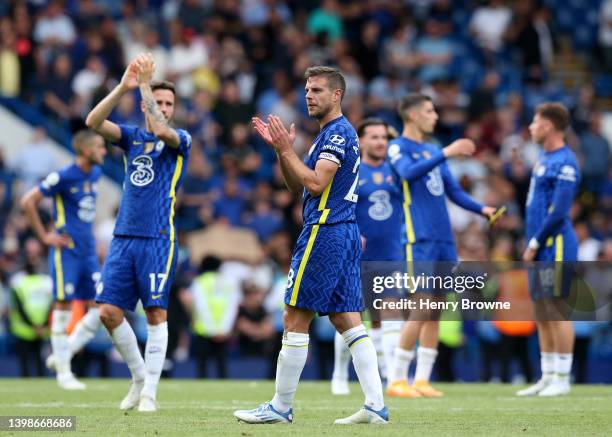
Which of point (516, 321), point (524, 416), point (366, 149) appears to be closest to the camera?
point (524, 416)

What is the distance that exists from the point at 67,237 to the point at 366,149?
375 cm

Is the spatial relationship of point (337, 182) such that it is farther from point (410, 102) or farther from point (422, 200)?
point (410, 102)

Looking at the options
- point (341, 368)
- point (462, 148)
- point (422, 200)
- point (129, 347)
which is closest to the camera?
point (129, 347)

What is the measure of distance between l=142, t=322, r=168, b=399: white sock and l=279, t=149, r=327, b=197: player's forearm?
2.28m

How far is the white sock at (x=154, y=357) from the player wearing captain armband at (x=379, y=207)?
3.61 metres

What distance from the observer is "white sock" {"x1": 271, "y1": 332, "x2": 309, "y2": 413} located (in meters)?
9.30

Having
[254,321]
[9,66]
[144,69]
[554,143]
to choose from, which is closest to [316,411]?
[144,69]

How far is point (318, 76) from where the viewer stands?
9344 millimetres

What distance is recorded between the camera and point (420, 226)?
13195mm

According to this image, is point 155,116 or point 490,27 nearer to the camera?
point 155,116

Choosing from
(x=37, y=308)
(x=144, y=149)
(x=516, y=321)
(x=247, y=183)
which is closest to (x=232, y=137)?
(x=247, y=183)

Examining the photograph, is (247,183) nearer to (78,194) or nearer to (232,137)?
(232,137)

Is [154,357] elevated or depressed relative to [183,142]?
depressed

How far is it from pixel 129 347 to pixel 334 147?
3.04 m
